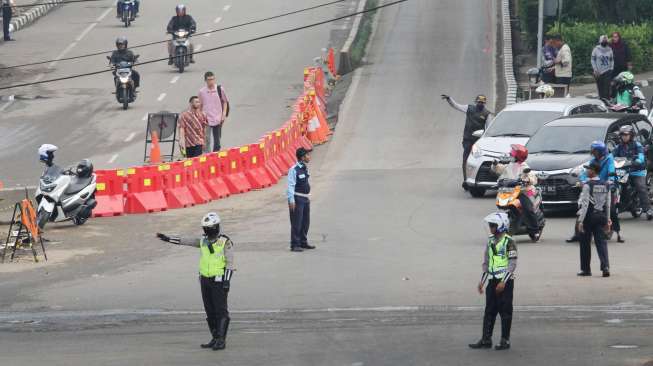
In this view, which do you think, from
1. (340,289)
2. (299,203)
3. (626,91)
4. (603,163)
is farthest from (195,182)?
(626,91)

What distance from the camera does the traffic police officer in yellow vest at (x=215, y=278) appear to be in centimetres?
1545

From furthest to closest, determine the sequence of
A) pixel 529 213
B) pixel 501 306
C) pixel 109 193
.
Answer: pixel 109 193
pixel 529 213
pixel 501 306

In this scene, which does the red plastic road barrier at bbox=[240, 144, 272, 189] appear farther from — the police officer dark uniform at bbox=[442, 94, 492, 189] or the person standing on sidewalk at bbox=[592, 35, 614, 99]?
the person standing on sidewalk at bbox=[592, 35, 614, 99]

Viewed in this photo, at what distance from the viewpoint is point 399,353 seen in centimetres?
1513

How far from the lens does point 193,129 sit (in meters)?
28.7

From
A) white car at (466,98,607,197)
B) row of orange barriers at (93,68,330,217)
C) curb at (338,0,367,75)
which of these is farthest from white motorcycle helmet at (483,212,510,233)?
curb at (338,0,367,75)

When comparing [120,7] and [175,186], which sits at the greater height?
[120,7]

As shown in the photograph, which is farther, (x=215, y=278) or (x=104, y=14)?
(x=104, y=14)

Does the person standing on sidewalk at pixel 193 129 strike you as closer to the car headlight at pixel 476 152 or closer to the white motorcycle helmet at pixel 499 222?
the car headlight at pixel 476 152

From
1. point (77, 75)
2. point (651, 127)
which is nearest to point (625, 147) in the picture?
point (651, 127)

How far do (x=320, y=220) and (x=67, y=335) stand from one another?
8.61 metres

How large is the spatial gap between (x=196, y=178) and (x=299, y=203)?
5.57 m

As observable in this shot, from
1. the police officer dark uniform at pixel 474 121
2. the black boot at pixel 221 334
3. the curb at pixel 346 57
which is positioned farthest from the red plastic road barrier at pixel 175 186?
the curb at pixel 346 57

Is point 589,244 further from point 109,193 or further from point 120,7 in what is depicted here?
point 120,7
